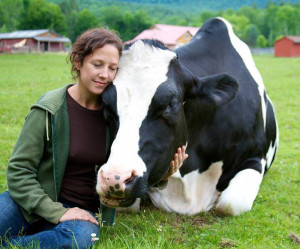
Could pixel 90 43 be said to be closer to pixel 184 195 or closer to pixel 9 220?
pixel 9 220

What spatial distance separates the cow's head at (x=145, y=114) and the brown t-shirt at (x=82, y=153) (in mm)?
275

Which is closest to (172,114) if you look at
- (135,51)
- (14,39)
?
(135,51)

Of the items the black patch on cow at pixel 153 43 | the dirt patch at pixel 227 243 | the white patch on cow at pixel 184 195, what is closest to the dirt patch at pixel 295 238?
the dirt patch at pixel 227 243

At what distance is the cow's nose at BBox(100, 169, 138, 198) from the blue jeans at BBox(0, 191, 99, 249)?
1.58ft

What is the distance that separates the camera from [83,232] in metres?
3.17

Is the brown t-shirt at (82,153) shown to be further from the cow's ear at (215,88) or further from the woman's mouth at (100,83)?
the cow's ear at (215,88)

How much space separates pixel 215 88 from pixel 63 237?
1.90 meters

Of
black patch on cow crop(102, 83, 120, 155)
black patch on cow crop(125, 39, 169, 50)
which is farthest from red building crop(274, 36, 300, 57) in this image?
black patch on cow crop(102, 83, 120, 155)

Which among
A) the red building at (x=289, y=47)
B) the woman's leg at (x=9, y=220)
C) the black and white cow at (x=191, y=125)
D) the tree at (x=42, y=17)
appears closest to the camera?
the black and white cow at (x=191, y=125)

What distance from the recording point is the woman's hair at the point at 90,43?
340 cm

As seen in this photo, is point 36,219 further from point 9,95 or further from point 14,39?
point 14,39

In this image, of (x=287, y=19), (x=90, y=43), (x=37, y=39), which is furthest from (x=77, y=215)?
(x=287, y=19)

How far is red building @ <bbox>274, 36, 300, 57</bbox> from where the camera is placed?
66.1 metres

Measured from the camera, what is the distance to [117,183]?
9.20 feet
